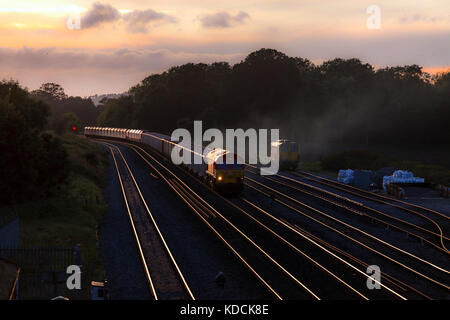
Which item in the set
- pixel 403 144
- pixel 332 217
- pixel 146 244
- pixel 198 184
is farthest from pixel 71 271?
pixel 403 144

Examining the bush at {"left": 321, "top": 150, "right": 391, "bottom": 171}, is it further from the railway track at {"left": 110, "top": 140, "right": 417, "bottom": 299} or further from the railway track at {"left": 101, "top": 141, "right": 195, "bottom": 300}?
the railway track at {"left": 110, "top": 140, "right": 417, "bottom": 299}

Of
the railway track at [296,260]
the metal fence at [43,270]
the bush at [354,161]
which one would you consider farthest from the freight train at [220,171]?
the bush at [354,161]

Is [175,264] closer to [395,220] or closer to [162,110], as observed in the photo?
[395,220]

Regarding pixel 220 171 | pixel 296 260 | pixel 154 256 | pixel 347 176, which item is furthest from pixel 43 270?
pixel 347 176

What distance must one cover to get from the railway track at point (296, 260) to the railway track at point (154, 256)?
2.92 metres

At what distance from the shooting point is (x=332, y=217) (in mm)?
31750

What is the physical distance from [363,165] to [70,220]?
43.7m

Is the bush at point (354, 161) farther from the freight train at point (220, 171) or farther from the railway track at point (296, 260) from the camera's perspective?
the railway track at point (296, 260)

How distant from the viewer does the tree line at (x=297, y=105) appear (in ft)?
320

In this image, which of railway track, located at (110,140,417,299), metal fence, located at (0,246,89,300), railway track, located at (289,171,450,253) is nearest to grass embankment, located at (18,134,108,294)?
metal fence, located at (0,246,89,300)

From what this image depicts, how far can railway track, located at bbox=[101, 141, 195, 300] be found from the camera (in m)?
18.4

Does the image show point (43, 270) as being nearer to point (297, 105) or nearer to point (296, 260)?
point (296, 260)

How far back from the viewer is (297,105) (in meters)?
110
